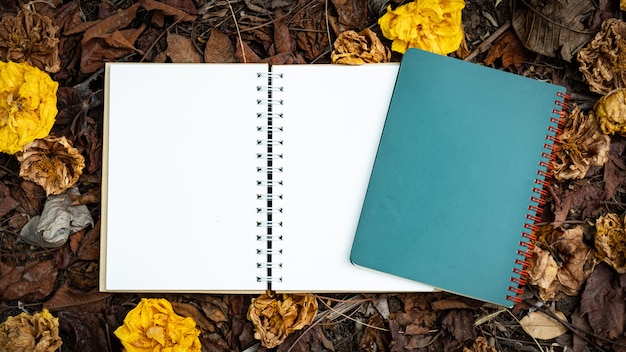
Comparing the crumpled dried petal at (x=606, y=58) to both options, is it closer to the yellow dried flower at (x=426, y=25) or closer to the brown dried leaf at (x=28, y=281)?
the yellow dried flower at (x=426, y=25)

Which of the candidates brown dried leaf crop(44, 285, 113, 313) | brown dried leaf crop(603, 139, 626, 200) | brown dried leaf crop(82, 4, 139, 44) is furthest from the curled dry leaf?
brown dried leaf crop(82, 4, 139, 44)

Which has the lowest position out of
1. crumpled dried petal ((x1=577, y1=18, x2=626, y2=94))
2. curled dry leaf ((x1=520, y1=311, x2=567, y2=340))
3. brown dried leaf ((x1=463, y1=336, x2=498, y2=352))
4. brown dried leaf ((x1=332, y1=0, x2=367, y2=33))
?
brown dried leaf ((x1=463, y1=336, x2=498, y2=352))

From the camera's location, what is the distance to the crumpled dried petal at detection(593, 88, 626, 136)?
0.90 metres

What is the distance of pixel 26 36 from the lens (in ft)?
2.96

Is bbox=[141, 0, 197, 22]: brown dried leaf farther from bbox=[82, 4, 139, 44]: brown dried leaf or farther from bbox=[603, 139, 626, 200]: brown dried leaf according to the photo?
bbox=[603, 139, 626, 200]: brown dried leaf

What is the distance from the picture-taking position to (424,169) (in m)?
0.92

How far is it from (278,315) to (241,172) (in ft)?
0.78

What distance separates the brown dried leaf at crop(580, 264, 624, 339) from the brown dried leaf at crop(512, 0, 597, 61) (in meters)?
0.36

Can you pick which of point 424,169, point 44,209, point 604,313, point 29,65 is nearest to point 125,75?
point 29,65

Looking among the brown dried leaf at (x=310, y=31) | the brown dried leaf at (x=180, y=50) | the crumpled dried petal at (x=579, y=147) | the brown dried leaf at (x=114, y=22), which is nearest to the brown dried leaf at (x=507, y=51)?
the crumpled dried petal at (x=579, y=147)

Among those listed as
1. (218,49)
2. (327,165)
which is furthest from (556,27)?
(218,49)

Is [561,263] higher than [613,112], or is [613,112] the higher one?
[613,112]

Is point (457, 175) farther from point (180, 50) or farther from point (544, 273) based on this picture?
point (180, 50)

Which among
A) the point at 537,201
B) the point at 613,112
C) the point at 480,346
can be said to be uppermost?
the point at 613,112
